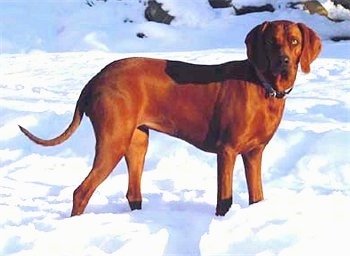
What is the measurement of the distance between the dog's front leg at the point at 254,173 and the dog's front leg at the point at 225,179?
0.25 m

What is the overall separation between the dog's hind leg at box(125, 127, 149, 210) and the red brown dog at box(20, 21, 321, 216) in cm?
12

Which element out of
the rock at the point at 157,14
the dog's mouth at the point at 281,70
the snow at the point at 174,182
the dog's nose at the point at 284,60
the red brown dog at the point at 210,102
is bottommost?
the rock at the point at 157,14

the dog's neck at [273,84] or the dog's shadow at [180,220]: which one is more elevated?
the dog's neck at [273,84]

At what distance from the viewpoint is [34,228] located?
203 inches

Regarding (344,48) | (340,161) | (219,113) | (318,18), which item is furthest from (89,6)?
(219,113)

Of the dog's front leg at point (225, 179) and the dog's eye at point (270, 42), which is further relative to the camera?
the dog's front leg at point (225, 179)

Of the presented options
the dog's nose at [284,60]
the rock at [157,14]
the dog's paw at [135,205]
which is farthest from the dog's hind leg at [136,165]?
the rock at [157,14]

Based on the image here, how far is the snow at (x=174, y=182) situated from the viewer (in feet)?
15.3

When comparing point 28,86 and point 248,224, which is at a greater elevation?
point 248,224

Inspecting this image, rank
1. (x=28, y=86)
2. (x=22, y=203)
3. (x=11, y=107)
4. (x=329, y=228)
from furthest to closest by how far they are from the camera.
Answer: (x=28, y=86) < (x=11, y=107) < (x=22, y=203) < (x=329, y=228)

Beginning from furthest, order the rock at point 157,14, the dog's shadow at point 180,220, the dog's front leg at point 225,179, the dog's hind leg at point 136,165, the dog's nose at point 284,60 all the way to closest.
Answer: the rock at point 157,14
the dog's hind leg at point 136,165
the dog's front leg at point 225,179
the dog's nose at point 284,60
the dog's shadow at point 180,220

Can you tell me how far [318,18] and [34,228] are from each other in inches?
392

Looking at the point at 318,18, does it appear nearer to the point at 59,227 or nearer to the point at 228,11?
the point at 228,11

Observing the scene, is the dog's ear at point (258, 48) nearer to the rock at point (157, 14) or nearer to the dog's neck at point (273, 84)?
the dog's neck at point (273, 84)
